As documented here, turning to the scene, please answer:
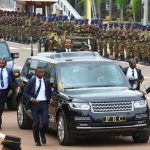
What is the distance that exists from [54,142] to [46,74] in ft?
5.01

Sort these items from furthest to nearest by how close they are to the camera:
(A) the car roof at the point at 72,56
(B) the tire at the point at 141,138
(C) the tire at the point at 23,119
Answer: (C) the tire at the point at 23,119 < (A) the car roof at the point at 72,56 < (B) the tire at the point at 141,138

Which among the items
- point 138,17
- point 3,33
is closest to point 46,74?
point 3,33

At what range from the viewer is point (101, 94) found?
14.5 meters

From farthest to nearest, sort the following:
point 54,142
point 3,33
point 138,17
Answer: point 138,17 → point 3,33 → point 54,142

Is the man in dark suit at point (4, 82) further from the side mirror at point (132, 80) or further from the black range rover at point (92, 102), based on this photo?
the side mirror at point (132, 80)

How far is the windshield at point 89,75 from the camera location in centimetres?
→ 1522

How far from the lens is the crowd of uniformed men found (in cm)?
3541

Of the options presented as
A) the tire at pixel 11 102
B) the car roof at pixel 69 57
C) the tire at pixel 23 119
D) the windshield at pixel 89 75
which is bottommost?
the tire at pixel 11 102

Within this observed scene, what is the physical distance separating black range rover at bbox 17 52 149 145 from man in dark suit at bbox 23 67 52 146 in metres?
0.28

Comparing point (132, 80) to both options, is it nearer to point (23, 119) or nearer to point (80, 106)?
point (80, 106)

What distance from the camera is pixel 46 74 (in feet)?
52.2

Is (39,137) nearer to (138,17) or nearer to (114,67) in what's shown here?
(114,67)

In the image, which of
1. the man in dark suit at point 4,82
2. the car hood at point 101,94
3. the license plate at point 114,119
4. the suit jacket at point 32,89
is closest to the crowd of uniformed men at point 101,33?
the man in dark suit at point 4,82

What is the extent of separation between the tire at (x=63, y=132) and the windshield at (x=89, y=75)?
747 mm
